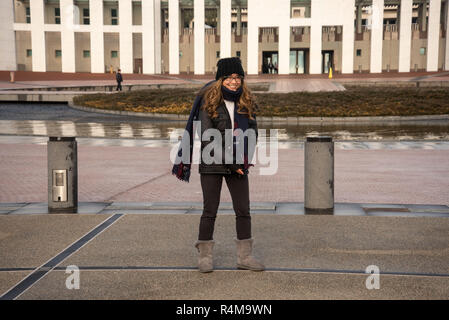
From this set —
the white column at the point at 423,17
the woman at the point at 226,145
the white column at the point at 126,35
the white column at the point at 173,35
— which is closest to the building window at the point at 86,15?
the white column at the point at 126,35

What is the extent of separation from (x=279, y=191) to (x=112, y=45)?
58.6 m

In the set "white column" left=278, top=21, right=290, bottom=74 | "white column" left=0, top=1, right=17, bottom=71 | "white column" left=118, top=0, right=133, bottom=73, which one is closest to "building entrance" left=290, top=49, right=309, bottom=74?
"white column" left=278, top=21, right=290, bottom=74

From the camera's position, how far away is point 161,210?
7066 millimetres

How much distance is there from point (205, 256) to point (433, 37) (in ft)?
196

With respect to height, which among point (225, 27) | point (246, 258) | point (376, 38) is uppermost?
point (225, 27)

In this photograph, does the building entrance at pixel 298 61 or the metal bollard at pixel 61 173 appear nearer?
the metal bollard at pixel 61 173

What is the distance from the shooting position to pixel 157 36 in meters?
63.4

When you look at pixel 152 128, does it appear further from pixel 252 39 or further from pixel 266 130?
pixel 252 39

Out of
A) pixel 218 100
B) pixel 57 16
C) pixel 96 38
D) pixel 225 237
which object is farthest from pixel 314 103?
pixel 57 16

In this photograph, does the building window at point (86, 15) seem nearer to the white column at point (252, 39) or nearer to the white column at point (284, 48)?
the white column at point (252, 39)

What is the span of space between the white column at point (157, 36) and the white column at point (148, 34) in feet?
2.21

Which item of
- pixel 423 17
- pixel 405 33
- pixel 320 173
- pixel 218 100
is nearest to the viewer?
pixel 218 100

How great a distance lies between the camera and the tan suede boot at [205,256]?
4617 mm
